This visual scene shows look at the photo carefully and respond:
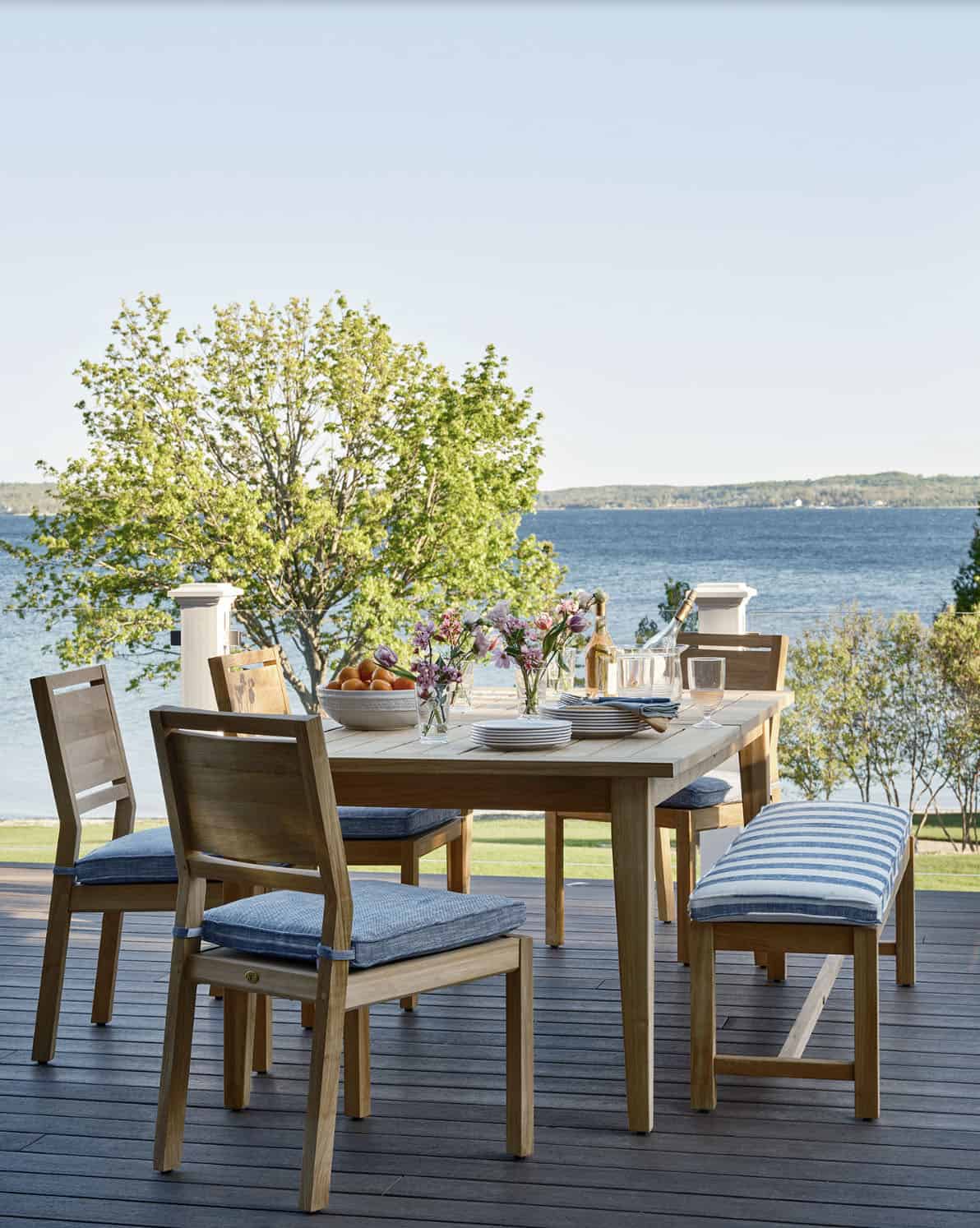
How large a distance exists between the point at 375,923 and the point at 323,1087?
0.91 feet

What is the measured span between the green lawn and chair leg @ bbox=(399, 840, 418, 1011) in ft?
6.17

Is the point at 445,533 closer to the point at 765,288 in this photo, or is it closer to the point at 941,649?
the point at 941,649

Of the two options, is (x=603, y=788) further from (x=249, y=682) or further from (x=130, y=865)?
(x=249, y=682)

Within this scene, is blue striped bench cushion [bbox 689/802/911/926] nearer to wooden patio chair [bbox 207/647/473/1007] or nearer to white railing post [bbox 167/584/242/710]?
wooden patio chair [bbox 207/647/473/1007]

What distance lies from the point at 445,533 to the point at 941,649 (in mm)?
6015

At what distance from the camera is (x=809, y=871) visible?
2.89m

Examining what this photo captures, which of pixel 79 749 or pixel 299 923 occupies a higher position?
pixel 79 749

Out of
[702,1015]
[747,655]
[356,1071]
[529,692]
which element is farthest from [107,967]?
[747,655]

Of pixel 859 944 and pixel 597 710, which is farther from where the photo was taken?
pixel 597 710

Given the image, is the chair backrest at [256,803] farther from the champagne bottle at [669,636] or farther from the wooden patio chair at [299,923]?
the champagne bottle at [669,636]


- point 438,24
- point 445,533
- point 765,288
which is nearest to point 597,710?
point 445,533

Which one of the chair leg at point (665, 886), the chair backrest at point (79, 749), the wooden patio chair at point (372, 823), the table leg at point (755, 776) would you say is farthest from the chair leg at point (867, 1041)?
the chair backrest at point (79, 749)

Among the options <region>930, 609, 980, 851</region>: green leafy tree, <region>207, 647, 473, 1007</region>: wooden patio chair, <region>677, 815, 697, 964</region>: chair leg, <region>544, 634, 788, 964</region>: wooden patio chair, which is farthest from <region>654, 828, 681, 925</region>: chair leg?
<region>930, 609, 980, 851</region>: green leafy tree

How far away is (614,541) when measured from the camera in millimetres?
38781
